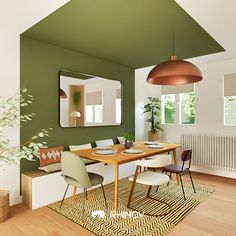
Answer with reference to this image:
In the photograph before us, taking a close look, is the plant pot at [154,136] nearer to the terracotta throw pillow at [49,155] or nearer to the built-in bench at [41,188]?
the terracotta throw pillow at [49,155]

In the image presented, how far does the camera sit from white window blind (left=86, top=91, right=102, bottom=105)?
151 inches

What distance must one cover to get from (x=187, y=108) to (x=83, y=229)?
3578 millimetres

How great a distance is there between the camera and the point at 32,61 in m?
2.99

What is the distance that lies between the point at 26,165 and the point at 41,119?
2.37ft

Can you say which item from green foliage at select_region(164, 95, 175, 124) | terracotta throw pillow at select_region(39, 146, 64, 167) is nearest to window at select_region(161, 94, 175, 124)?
green foliage at select_region(164, 95, 175, 124)

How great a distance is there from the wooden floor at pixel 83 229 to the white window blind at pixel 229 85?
215 centimetres

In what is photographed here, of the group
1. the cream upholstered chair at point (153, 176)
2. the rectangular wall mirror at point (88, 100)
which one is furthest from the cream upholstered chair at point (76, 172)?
the rectangular wall mirror at point (88, 100)

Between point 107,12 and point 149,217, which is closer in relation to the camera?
point 107,12

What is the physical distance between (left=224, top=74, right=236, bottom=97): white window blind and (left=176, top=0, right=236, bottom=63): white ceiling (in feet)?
3.64

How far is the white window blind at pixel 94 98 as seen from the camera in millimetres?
3834

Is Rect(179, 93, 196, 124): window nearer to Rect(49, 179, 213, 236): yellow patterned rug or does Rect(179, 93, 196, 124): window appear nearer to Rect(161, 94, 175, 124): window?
Rect(161, 94, 175, 124): window

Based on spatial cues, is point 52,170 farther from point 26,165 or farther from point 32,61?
point 32,61

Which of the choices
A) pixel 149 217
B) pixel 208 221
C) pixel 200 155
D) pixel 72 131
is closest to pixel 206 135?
pixel 200 155

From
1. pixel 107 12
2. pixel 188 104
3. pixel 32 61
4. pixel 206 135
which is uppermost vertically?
pixel 107 12
